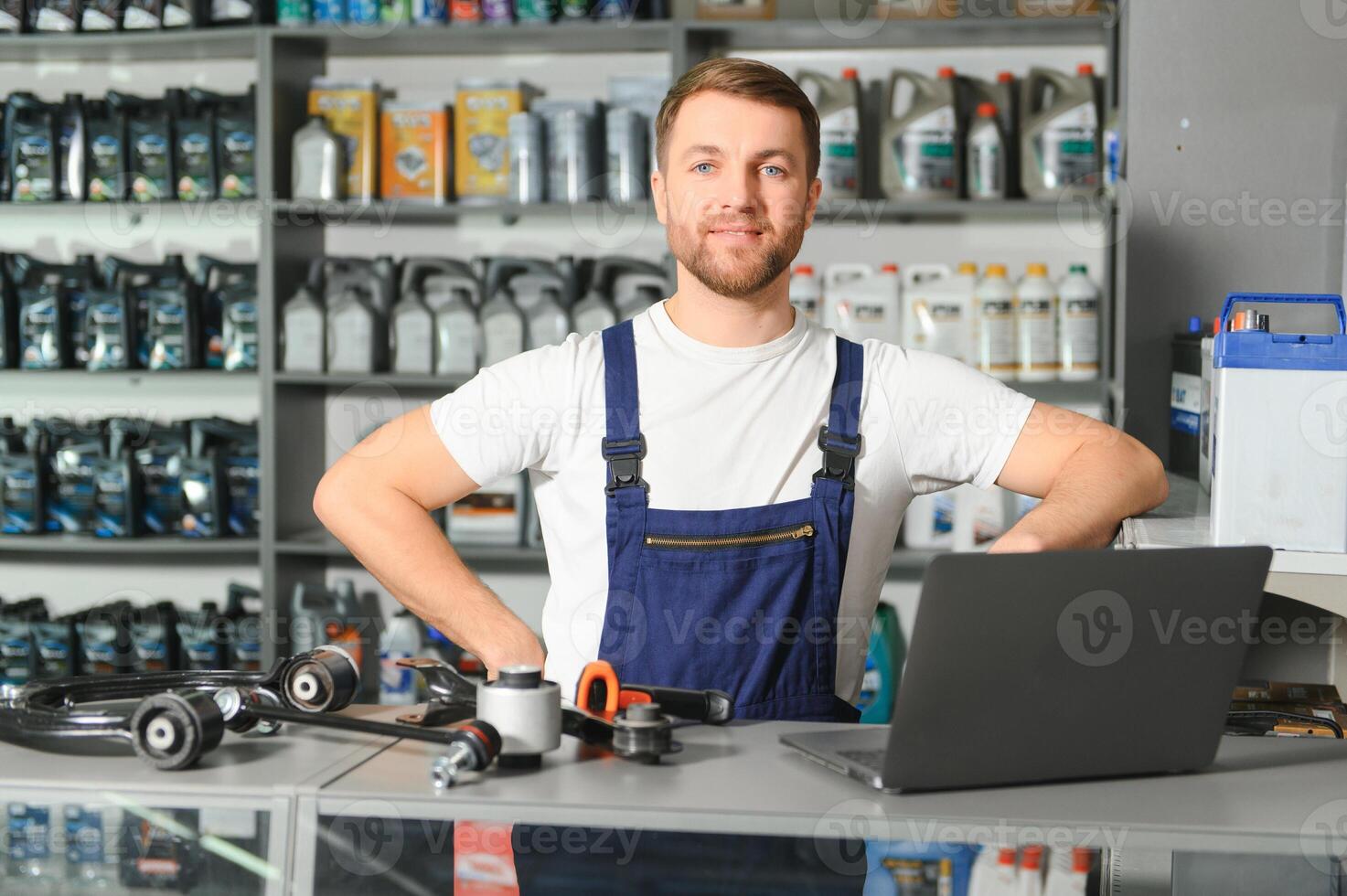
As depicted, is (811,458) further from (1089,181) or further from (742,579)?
(1089,181)

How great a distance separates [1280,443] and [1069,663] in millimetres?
757

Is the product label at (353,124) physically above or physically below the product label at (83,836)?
above

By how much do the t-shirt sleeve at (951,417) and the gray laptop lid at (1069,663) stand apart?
2.36ft

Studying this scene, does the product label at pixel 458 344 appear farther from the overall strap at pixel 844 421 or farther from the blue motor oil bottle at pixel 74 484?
the overall strap at pixel 844 421

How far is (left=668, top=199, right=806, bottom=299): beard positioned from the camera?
1.79 metres

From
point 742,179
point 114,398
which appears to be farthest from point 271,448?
point 742,179

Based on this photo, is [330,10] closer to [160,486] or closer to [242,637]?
[160,486]

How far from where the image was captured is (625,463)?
1724mm

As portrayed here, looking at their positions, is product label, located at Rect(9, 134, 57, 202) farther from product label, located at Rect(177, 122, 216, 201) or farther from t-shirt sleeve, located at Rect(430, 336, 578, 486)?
t-shirt sleeve, located at Rect(430, 336, 578, 486)

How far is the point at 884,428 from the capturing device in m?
1.82

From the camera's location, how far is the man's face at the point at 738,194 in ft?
5.90

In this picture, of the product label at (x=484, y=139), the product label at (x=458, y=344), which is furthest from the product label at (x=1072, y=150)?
the product label at (x=458, y=344)

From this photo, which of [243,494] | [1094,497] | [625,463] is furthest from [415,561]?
[243,494]

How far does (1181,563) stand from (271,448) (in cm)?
301
